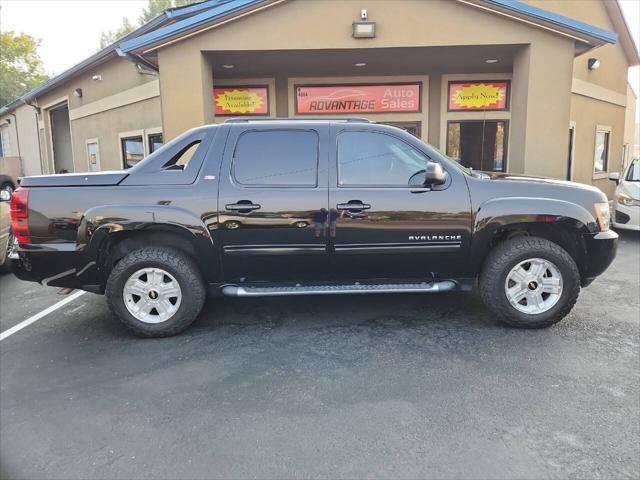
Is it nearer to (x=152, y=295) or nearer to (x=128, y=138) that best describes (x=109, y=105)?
(x=128, y=138)

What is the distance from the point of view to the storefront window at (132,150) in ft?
44.0

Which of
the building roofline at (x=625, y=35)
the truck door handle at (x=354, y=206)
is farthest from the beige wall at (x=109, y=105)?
the building roofline at (x=625, y=35)

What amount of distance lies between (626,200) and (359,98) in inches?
232

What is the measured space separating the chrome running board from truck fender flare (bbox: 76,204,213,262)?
1.82ft

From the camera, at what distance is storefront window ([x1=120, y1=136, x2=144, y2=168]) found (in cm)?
1341

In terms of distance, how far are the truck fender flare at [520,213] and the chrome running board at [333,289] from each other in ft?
1.87

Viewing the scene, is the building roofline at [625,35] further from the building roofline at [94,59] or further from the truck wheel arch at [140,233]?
the truck wheel arch at [140,233]

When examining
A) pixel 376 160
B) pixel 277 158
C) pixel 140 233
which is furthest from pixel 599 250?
pixel 140 233

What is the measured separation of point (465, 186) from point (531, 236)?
32.8 inches

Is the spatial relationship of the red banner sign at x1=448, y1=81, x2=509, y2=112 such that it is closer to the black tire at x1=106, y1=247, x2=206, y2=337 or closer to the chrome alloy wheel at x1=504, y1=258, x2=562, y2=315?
the chrome alloy wheel at x1=504, y1=258, x2=562, y2=315

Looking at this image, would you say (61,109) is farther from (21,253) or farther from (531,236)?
(531,236)

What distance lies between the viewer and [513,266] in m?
4.46

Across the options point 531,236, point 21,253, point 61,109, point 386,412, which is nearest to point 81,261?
point 21,253

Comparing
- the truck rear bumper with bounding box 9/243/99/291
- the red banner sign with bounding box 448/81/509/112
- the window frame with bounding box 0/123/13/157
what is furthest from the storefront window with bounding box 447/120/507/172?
the window frame with bounding box 0/123/13/157
